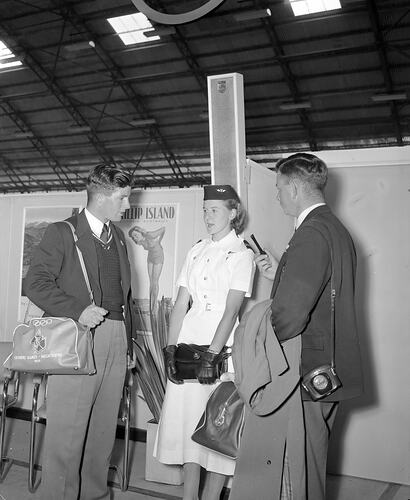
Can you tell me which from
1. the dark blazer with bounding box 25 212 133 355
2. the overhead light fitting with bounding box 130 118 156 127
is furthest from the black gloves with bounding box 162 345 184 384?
the overhead light fitting with bounding box 130 118 156 127

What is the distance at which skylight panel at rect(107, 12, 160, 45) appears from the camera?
8.94 meters

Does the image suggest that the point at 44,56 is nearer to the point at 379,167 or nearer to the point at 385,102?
the point at 385,102

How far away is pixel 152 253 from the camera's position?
9.26ft

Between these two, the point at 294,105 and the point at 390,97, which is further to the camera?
the point at 294,105

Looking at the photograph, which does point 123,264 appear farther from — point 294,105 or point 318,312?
point 294,105

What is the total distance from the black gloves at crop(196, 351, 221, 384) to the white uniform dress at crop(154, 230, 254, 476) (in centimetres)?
9

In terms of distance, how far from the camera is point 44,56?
1042cm

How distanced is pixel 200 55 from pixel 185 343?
8.68 metres

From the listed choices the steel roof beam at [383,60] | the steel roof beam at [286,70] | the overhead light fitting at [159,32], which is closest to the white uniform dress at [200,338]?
the steel roof beam at [383,60]

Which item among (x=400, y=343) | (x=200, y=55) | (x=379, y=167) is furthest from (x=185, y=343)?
(x=200, y=55)

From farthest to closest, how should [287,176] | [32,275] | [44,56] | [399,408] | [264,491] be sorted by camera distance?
[44,56]
[399,408]
[32,275]
[287,176]
[264,491]

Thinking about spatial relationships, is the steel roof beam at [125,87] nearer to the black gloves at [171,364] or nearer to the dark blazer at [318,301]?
the black gloves at [171,364]

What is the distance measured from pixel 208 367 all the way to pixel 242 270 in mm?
338

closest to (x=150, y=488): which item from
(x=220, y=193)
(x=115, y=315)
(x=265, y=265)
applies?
(x=115, y=315)
